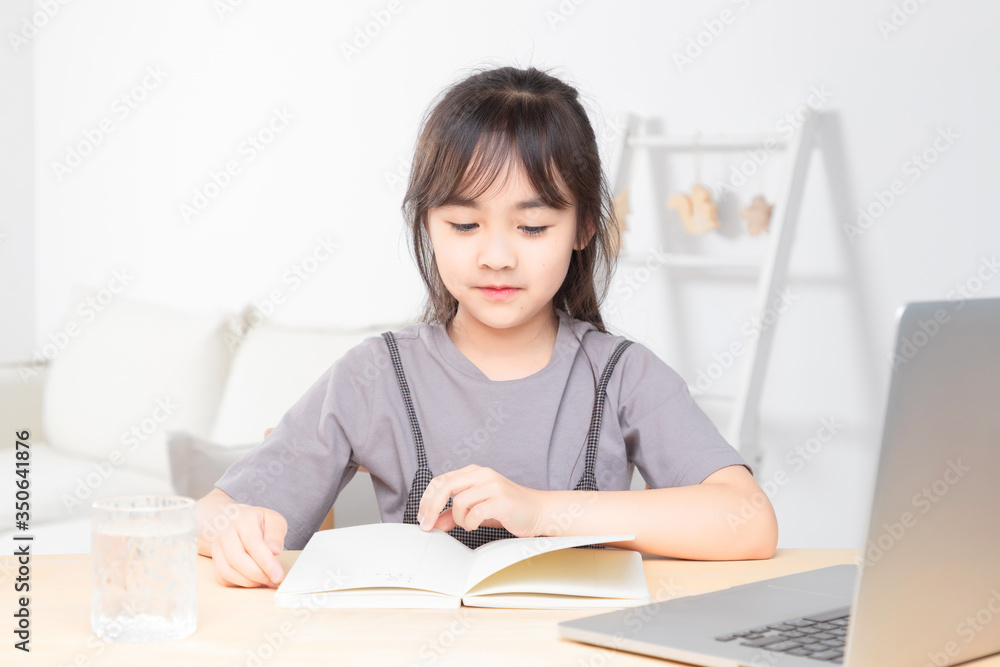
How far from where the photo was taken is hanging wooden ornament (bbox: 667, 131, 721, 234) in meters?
2.23

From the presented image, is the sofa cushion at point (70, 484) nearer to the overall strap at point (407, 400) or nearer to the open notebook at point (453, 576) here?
the overall strap at point (407, 400)

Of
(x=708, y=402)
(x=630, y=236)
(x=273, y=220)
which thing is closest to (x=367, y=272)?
(x=273, y=220)

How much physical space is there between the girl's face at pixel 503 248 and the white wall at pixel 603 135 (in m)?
1.20

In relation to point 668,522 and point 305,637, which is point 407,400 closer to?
point 668,522

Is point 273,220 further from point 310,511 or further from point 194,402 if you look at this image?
point 310,511

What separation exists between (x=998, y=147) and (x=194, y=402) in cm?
204

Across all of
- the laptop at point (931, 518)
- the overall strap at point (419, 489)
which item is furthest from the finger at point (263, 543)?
the laptop at point (931, 518)

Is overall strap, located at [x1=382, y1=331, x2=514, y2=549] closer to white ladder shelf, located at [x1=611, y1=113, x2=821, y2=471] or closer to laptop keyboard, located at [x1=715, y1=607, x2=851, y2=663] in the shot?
laptop keyboard, located at [x1=715, y1=607, x2=851, y2=663]

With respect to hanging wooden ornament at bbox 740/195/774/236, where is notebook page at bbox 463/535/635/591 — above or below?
below

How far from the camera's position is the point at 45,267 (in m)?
3.01

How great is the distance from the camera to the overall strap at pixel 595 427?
1095mm

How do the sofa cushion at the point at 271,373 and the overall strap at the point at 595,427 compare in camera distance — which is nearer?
the overall strap at the point at 595,427

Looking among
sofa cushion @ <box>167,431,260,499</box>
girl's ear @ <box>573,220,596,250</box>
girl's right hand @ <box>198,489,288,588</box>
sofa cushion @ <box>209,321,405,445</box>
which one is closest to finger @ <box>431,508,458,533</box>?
girl's right hand @ <box>198,489,288,588</box>

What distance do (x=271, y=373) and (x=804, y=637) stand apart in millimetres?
1763
